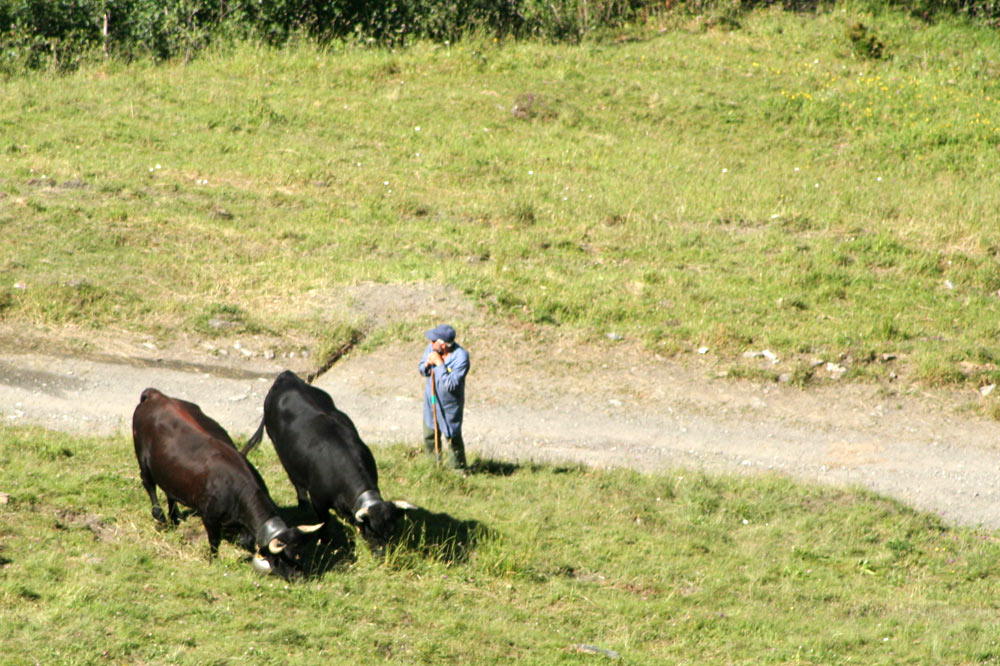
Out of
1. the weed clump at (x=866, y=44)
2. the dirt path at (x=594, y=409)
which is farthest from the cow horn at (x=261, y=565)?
the weed clump at (x=866, y=44)

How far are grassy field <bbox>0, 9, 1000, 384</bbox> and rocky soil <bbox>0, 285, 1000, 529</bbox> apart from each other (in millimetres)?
495

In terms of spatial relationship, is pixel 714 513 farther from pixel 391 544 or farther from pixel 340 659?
pixel 340 659

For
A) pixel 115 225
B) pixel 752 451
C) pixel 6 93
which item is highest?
pixel 6 93

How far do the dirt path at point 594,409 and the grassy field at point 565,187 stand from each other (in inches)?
24.3

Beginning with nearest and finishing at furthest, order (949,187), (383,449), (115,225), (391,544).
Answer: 1. (391,544)
2. (383,449)
3. (115,225)
4. (949,187)

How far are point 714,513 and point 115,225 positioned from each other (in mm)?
10292

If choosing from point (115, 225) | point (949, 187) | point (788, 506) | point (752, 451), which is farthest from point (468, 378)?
point (949, 187)

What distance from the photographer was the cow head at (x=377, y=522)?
361 inches

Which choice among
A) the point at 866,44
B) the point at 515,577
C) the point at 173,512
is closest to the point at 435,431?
the point at 515,577

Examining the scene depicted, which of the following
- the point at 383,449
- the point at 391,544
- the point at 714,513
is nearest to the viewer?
the point at 391,544

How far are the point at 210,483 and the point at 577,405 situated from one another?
536cm

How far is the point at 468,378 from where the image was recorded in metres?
14.0

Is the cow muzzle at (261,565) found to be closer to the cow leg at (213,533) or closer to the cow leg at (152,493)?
the cow leg at (213,533)

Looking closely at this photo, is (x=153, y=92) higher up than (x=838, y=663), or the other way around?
(x=153, y=92)
